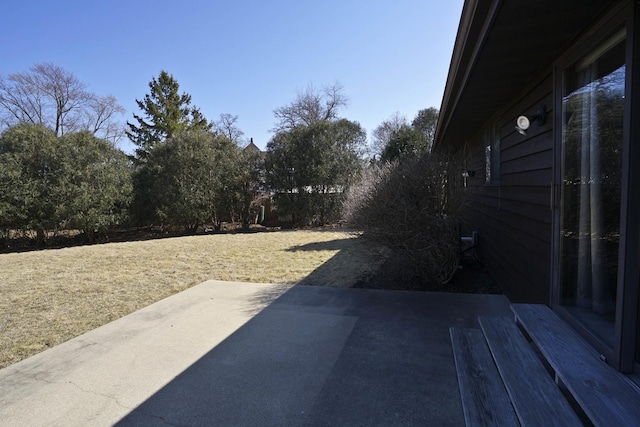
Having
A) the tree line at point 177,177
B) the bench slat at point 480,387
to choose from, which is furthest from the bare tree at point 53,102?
the bench slat at point 480,387

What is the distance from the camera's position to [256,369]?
2582 mm

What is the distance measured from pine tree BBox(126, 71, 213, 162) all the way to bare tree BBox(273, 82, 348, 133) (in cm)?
723

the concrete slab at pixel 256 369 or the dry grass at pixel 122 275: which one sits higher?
the dry grass at pixel 122 275

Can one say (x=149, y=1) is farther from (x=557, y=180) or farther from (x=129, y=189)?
(x=557, y=180)

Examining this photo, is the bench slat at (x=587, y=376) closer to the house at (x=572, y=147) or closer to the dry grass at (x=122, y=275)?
the house at (x=572, y=147)

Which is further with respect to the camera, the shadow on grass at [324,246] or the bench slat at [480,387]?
the shadow on grass at [324,246]

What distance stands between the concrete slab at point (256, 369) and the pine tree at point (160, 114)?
2434 centimetres

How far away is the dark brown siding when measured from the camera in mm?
2982

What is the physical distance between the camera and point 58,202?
11617 mm

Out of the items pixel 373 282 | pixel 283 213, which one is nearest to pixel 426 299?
pixel 373 282

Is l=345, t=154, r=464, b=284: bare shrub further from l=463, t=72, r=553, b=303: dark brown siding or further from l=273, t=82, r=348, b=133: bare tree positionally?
l=273, t=82, r=348, b=133: bare tree

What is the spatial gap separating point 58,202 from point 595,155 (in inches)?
559

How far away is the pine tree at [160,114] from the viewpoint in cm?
2495

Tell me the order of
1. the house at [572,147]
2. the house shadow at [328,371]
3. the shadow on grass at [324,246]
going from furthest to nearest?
the shadow on grass at [324,246] < the house shadow at [328,371] < the house at [572,147]
